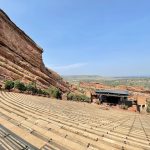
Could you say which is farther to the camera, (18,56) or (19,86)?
(18,56)

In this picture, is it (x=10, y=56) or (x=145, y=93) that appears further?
(x=145, y=93)

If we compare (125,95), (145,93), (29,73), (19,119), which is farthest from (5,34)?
(145,93)

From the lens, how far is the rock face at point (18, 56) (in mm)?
36838

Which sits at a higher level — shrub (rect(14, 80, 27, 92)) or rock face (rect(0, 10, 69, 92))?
rock face (rect(0, 10, 69, 92))

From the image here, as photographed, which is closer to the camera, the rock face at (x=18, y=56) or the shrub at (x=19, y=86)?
the shrub at (x=19, y=86)

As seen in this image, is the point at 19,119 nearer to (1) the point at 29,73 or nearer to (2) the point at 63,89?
(1) the point at 29,73

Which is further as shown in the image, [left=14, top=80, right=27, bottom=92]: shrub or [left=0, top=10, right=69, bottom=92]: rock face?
[left=0, top=10, right=69, bottom=92]: rock face

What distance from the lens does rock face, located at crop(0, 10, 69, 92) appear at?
36838 mm

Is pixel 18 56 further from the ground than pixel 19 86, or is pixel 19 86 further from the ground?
pixel 18 56

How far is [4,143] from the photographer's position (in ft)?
12.7

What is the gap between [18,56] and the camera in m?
41.4

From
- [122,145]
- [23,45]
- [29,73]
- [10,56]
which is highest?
[23,45]

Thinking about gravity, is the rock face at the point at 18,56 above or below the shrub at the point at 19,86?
above

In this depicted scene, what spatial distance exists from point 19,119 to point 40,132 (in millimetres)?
1404
